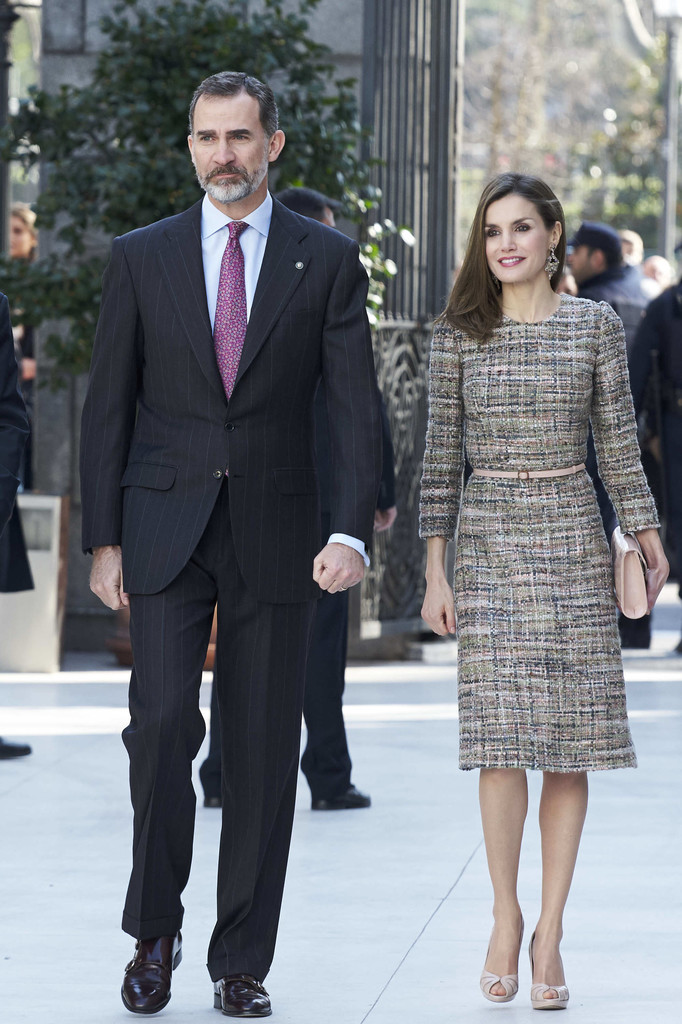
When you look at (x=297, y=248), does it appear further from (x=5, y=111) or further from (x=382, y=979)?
(x=5, y=111)

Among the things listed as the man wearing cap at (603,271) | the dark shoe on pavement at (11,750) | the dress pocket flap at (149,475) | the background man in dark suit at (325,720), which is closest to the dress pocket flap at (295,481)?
the dress pocket flap at (149,475)

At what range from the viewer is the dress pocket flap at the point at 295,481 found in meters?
3.89

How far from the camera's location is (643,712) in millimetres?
7988

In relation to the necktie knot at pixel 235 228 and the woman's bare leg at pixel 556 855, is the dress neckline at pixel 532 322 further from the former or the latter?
the woman's bare leg at pixel 556 855

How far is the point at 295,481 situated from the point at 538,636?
2.06 feet

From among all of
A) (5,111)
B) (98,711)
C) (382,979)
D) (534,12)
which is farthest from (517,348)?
(534,12)

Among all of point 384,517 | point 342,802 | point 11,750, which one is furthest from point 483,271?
point 11,750

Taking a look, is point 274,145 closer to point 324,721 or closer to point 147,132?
point 324,721

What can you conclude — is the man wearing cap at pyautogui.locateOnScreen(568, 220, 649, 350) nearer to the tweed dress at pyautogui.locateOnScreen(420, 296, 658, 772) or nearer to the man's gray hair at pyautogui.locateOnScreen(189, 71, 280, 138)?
the tweed dress at pyautogui.locateOnScreen(420, 296, 658, 772)

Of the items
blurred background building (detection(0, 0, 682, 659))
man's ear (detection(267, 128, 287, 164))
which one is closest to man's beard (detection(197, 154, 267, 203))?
man's ear (detection(267, 128, 287, 164))

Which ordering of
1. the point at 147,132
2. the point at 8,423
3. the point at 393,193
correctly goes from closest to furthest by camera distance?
the point at 8,423
the point at 147,132
the point at 393,193

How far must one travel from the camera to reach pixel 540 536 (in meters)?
4.01

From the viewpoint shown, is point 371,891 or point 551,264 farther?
point 371,891

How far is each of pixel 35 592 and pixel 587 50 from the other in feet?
141
